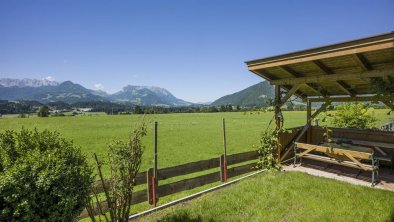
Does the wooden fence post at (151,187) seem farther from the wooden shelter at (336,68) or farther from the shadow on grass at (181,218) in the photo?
the wooden shelter at (336,68)

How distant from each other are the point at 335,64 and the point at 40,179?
26.7 feet

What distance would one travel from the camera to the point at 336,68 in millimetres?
7988

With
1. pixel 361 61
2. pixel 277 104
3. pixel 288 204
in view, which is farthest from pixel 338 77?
pixel 288 204

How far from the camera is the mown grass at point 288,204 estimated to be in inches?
222

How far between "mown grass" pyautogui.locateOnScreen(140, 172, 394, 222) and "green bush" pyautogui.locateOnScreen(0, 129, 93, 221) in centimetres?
265

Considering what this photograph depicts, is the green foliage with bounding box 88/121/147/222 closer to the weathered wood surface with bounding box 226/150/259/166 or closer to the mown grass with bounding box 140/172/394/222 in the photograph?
the mown grass with bounding box 140/172/394/222

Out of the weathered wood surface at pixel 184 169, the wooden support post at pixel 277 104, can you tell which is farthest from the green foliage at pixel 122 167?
the wooden support post at pixel 277 104

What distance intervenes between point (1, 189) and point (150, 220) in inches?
134

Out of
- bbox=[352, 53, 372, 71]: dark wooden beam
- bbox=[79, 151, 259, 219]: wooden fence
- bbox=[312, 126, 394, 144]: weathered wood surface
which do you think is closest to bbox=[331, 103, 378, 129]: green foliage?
bbox=[312, 126, 394, 144]: weathered wood surface

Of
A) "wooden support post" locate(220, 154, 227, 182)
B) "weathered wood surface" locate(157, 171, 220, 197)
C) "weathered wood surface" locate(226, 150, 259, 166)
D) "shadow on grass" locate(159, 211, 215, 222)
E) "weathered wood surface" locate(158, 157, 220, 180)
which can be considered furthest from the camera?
"weathered wood surface" locate(226, 150, 259, 166)

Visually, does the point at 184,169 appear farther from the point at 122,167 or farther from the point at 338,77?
the point at 338,77

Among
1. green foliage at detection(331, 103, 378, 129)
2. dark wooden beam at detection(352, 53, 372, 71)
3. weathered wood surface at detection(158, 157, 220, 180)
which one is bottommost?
weathered wood surface at detection(158, 157, 220, 180)

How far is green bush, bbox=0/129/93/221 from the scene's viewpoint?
310 cm

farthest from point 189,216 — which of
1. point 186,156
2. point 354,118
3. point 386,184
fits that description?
point 354,118
